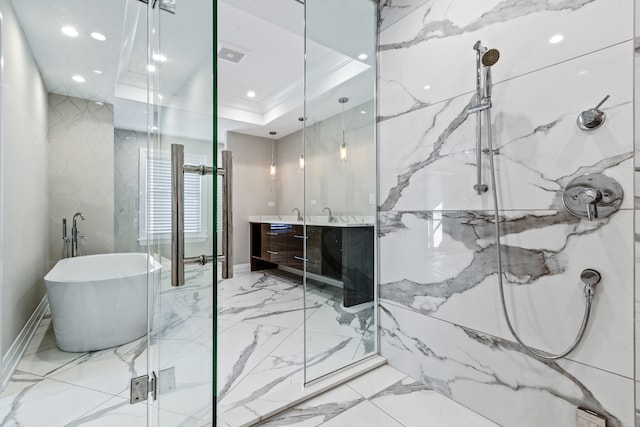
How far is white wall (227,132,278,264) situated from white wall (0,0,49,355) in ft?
9.44

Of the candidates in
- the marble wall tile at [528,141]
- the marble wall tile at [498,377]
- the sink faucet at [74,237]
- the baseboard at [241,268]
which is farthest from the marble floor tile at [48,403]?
the baseboard at [241,268]

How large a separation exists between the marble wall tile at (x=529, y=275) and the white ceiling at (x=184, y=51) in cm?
111

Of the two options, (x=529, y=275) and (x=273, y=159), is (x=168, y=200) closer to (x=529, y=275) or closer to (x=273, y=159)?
(x=529, y=275)

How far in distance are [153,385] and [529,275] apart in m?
1.75

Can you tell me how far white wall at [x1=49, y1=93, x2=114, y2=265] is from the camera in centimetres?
239

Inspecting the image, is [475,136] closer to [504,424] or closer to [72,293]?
[504,424]

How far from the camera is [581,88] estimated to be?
1104mm

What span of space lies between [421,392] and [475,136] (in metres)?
1.42

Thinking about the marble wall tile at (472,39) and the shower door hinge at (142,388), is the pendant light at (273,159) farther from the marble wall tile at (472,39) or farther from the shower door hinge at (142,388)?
the shower door hinge at (142,388)

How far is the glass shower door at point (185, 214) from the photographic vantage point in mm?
832

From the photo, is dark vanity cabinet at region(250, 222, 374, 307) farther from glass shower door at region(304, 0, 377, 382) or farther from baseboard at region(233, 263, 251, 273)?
baseboard at region(233, 263, 251, 273)

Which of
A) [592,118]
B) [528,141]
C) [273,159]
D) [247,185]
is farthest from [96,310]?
[273,159]

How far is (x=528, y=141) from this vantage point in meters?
1.25

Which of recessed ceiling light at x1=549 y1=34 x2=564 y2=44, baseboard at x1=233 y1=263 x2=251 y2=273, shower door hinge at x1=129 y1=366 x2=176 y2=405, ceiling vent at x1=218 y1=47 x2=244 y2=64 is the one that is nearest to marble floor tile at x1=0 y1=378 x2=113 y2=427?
shower door hinge at x1=129 y1=366 x2=176 y2=405
